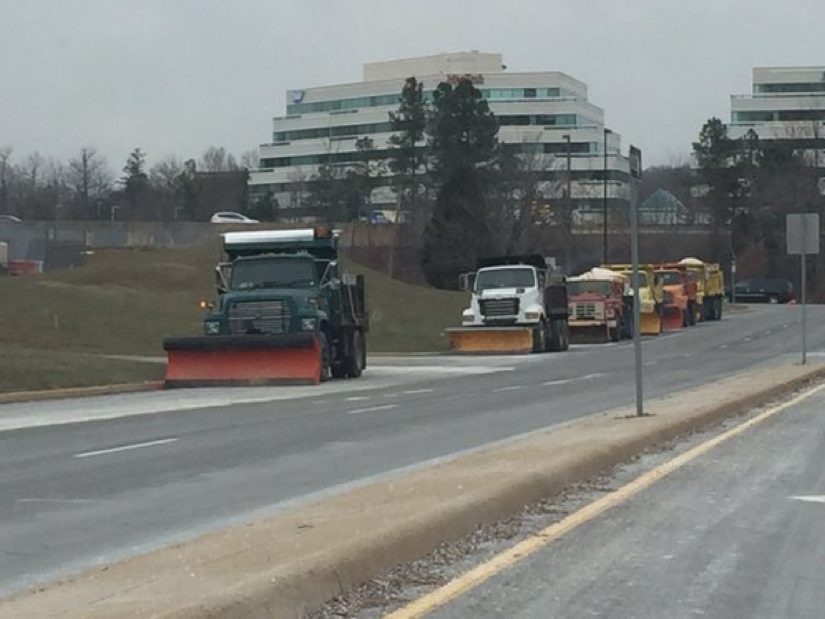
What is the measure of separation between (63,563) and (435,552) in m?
2.50

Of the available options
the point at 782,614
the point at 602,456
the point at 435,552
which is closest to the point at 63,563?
the point at 435,552

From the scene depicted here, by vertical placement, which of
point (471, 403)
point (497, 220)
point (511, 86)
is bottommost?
point (471, 403)

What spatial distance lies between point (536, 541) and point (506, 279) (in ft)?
119

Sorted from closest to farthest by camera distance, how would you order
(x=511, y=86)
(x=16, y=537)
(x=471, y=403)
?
(x=16, y=537) < (x=471, y=403) < (x=511, y=86)

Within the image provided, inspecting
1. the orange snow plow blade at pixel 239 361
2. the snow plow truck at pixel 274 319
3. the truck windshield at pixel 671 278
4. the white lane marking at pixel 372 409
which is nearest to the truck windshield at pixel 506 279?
the snow plow truck at pixel 274 319

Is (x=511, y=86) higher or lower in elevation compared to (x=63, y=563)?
higher

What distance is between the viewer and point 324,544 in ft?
29.7

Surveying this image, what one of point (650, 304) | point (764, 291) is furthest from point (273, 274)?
point (764, 291)

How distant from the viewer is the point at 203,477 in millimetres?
14812

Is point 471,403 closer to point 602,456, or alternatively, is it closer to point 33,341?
point 602,456

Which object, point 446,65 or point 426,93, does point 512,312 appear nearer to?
point 426,93

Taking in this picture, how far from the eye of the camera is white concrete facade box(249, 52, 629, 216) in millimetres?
138625

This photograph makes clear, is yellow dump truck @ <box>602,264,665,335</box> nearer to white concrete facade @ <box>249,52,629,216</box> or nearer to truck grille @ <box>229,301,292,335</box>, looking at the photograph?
truck grille @ <box>229,301,292,335</box>

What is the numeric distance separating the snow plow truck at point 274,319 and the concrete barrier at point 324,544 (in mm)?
15802
